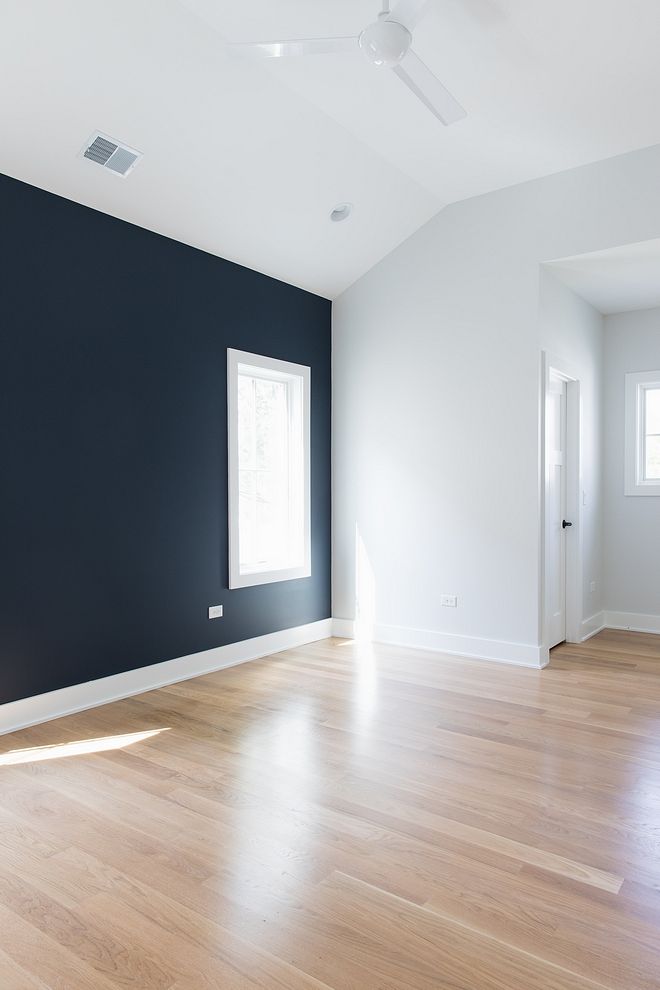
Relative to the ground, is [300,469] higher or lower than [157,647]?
higher

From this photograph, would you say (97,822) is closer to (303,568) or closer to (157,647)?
(157,647)

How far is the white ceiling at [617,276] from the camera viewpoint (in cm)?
449

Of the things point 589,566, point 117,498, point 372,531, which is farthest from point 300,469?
point 589,566

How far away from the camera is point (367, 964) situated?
5.84 ft

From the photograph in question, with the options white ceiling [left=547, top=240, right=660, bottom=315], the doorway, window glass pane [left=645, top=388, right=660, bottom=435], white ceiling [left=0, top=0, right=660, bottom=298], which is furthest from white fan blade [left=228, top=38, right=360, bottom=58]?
window glass pane [left=645, top=388, right=660, bottom=435]

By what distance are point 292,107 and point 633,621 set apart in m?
4.99

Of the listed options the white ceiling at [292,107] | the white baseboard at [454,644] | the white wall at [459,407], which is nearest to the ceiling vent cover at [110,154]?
the white ceiling at [292,107]

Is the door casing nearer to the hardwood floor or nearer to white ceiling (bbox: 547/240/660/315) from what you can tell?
white ceiling (bbox: 547/240/660/315)

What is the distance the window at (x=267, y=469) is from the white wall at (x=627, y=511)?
2.85 meters

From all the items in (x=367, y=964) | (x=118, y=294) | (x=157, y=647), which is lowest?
(x=367, y=964)

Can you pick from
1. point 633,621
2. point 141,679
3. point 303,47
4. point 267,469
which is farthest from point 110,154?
point 633,621

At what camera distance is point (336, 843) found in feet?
7.85

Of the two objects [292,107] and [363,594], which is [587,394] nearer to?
[363,594]

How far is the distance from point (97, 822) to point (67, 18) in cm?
328
